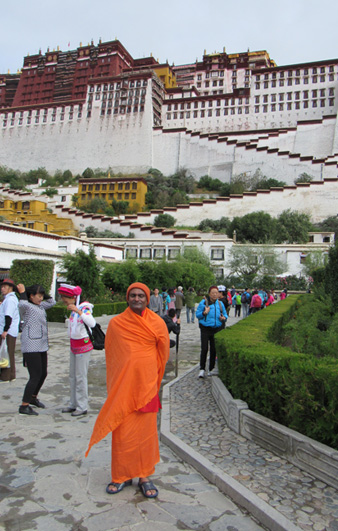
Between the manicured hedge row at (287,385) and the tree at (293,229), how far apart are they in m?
42.0

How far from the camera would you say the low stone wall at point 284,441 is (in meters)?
3.14

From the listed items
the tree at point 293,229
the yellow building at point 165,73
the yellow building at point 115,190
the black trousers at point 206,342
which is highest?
the yellow building at point 165,73

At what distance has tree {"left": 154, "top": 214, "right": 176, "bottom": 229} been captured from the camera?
5153cm

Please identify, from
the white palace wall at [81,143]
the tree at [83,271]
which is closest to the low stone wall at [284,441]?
the tree at [83,271]

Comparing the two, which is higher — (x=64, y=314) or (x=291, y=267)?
(x=291, y=267)

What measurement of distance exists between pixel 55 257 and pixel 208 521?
2063 cm

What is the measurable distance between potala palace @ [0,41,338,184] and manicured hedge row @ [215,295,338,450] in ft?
185

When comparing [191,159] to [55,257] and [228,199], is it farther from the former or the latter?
[55,257]

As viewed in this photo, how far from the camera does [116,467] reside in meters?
3.17

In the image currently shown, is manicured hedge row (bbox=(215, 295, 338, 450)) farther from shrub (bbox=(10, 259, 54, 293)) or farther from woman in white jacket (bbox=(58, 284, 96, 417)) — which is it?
shrub (bbox=(10, 259, 54, 293))

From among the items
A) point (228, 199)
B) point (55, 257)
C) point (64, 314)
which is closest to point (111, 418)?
point (64, 314)

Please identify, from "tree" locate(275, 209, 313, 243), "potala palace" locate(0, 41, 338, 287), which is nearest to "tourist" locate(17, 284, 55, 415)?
"potala palace" locate(0, 41, 338, 287)

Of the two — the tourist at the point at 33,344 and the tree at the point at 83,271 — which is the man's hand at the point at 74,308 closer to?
the tourist at the point at 33,344

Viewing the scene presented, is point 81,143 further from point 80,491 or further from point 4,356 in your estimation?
point 80,491
